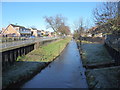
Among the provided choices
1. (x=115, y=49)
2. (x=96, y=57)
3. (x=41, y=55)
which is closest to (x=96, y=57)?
(x=96, y=57)

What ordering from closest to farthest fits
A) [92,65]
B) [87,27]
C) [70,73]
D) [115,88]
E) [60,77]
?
1. [115,88]
2. [60,77]
3. [70,73]
4. [92,65]
5. [87,27]

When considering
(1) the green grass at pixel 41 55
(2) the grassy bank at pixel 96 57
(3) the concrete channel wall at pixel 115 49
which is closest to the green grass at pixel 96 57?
(2) the grassy bank at pixel 96 57

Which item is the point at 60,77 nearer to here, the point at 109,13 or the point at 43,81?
the point at 43,81

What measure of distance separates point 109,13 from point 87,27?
45.6 metres

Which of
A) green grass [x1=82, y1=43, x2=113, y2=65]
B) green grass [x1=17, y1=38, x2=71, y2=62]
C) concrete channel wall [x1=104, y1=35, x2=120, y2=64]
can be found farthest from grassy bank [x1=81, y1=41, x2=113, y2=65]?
green grass [x1=17, y1=38, x2=71, y2=62]

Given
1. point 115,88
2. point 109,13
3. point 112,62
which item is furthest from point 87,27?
point 115,88

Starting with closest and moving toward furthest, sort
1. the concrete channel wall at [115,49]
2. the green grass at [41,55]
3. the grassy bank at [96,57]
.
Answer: the concrete channel wall at [115,49]
the grassy bank at [96,57]
the green grass at [41,55]

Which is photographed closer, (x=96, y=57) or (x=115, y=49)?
(x=115, y=49)

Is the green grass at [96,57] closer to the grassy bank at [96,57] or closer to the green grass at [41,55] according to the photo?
the grassy bank at [96,57]

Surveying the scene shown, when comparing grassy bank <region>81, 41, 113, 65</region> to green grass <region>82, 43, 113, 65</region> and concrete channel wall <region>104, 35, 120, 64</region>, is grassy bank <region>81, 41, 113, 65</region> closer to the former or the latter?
green grass <region>82, 43, 113, 65</region>

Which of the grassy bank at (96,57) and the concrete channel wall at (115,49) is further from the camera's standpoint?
the grassy bank at (96,57)

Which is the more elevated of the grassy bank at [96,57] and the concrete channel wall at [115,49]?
the concrete channel wall at [115,49]

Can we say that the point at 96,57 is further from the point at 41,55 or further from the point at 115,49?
the point at 41,55

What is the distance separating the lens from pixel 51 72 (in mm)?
15328
